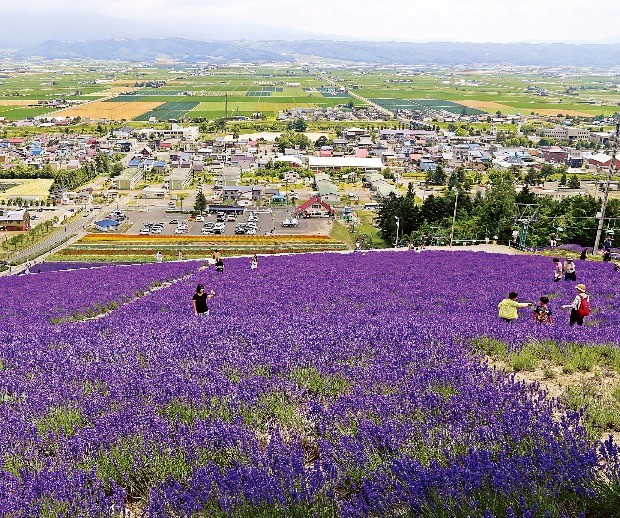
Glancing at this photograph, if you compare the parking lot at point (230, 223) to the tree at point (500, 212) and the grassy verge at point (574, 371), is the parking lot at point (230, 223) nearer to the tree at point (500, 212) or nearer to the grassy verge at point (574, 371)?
the tree at point (500, 212)

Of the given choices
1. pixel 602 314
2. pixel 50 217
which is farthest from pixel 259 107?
pixel 602 314

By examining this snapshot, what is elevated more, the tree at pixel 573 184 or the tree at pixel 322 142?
the tree at pixel 322 142

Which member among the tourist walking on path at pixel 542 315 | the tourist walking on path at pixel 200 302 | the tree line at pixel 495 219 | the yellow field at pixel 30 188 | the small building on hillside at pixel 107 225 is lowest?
the yellow field at pixel 30 188

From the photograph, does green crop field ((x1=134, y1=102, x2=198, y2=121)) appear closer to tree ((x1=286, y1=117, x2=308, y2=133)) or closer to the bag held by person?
tree ((x1=286, y1=117, x2=308, y2=133))

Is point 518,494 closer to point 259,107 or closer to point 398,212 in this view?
point 398,212

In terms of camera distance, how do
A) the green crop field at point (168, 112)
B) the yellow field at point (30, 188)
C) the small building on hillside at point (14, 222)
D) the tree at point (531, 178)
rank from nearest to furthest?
the small building on hillside at point (14, 222), the yellow field at point (30, 188), the tree at point (531, 178), the green crop field at point (168, 112)

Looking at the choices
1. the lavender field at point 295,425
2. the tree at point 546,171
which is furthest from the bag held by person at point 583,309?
the tree at point 546,171
